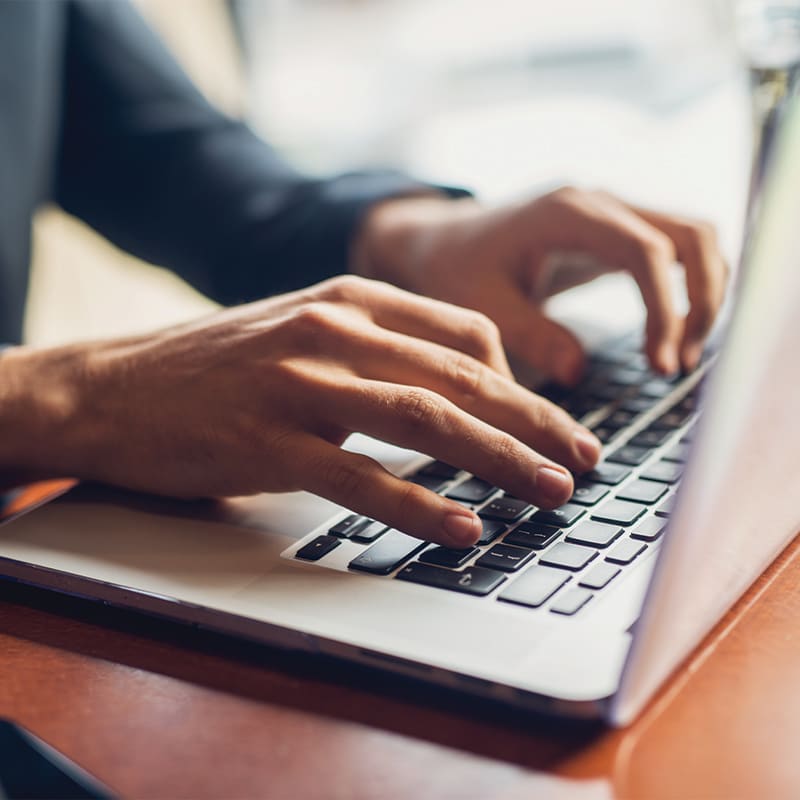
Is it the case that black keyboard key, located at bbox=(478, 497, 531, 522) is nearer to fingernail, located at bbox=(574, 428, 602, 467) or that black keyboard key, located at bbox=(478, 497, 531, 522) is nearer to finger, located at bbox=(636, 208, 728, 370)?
fingernail, located at bbox=(574, 428, 602, 467)

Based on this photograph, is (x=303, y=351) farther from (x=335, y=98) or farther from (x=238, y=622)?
(x=335, y=98)

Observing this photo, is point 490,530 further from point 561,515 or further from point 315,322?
point 315,322

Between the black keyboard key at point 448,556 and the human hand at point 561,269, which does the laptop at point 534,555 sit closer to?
the black keyboard key at point 448,556

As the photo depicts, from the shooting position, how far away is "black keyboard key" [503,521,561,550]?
382 millimetres

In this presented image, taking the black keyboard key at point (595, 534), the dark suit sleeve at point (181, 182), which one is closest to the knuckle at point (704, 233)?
the dark suit sleeve at point (181, 182)

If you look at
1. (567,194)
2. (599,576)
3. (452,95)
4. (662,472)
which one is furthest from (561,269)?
(452,95)

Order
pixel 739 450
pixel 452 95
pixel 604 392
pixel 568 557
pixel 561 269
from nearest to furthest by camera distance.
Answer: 1. pixel 739 450
2. pixel 568 557
3. pixel 604 392
4. pixel 561 269
5. pixel 452 95

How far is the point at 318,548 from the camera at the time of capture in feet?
1.29

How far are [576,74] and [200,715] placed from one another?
173 centimetres

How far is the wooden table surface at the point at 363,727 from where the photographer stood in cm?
29

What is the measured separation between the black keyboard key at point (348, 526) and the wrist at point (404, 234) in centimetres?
32

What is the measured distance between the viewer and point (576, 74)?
1839mm

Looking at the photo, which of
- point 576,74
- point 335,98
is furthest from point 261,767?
point 335,98

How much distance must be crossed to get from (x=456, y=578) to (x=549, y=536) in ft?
0.16
